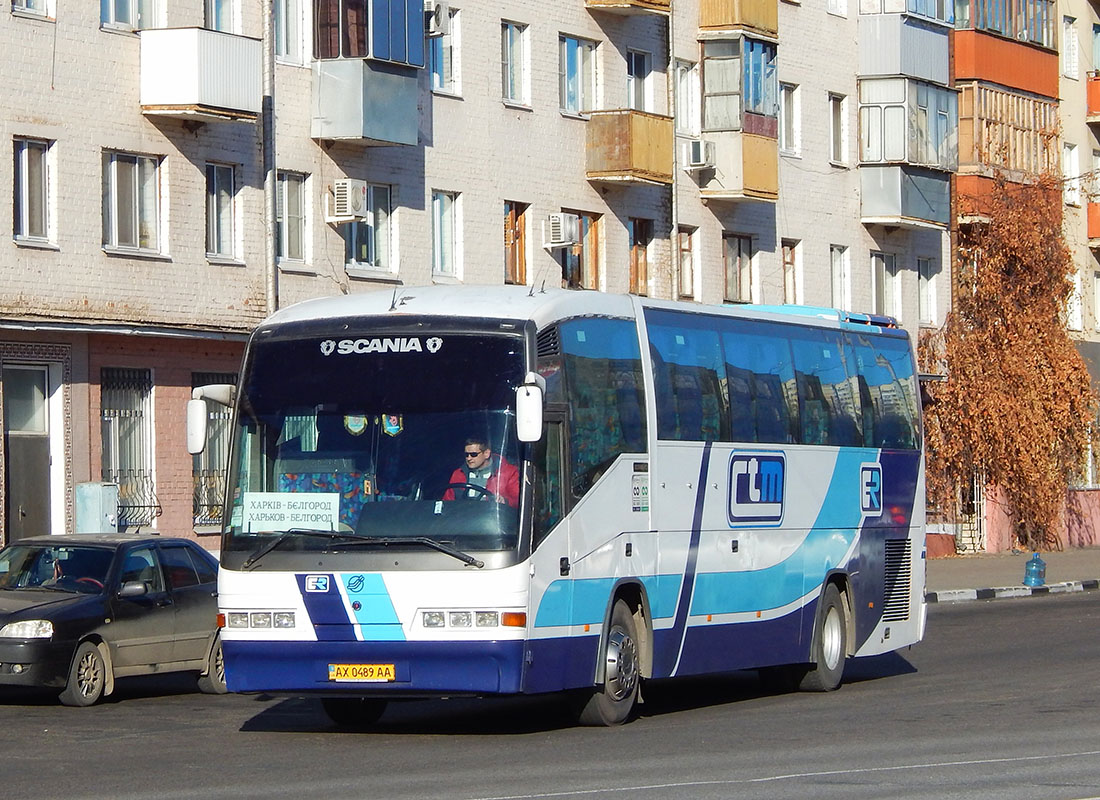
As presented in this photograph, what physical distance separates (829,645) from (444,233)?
17.6 m

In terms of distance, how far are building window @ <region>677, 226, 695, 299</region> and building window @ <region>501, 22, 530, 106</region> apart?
5.47m

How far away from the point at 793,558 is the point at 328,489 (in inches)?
214

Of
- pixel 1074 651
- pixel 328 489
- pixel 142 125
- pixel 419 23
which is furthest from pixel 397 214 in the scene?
pixel 328 489

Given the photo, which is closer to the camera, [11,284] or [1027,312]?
[11,284]

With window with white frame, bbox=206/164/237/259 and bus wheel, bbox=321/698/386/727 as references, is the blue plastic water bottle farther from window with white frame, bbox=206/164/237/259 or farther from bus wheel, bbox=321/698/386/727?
bus wheel, bbox=321/698/386/727

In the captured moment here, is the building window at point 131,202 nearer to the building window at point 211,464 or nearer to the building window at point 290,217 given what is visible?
the building window at point 211,464

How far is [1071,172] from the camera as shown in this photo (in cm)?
5628

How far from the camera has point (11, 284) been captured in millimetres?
27875

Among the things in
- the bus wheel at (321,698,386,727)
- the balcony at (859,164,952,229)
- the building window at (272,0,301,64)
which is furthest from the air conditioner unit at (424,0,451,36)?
the bus wheel at (321,698,386,727)

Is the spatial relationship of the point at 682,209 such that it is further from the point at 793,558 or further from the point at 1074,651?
the point at 793,558

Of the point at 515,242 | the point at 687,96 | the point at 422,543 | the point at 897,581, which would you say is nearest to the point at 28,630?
the point at 422,543

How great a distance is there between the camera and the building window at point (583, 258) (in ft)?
126

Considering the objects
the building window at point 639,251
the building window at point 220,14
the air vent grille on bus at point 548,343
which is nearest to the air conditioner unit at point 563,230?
the building window at point 639,251

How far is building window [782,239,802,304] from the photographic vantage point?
44.7 metres
